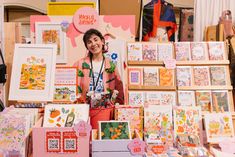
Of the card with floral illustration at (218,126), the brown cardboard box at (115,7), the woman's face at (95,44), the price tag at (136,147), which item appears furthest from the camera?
the brown cardboard box at (115,7)

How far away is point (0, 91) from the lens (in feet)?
6.29

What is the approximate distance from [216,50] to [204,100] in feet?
1.15

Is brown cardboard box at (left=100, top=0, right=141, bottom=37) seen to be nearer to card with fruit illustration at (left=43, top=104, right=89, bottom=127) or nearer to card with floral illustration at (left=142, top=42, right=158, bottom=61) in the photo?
card with floral illustration at (left=142, top=42, right=158, bottom=61)

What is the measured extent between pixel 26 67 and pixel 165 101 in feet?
2.96

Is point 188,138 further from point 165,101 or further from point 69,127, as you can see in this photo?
point 69,127

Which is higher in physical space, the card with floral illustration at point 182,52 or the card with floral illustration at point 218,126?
the card with floral illustration at point 182,52

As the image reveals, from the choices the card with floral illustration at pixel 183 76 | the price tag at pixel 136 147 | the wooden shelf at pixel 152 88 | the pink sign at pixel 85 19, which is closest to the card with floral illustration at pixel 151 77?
the wooden shelf at pixel 152 88

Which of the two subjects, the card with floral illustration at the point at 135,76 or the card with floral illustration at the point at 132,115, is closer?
the card with floral illustration at the point at 132,115

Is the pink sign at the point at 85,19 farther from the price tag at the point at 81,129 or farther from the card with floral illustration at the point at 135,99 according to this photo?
the price tag at the point at 81,129

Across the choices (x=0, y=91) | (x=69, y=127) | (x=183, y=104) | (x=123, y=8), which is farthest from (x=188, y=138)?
(x=123, y=8)

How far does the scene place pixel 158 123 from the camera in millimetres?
1827

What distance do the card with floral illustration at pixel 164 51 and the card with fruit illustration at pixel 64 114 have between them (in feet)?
2.11

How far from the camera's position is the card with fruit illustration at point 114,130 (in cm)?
162

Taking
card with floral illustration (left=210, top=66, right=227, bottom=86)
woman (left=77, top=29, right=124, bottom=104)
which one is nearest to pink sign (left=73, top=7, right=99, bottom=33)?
woman (left=77, top=29, right=124, bottom=104)
